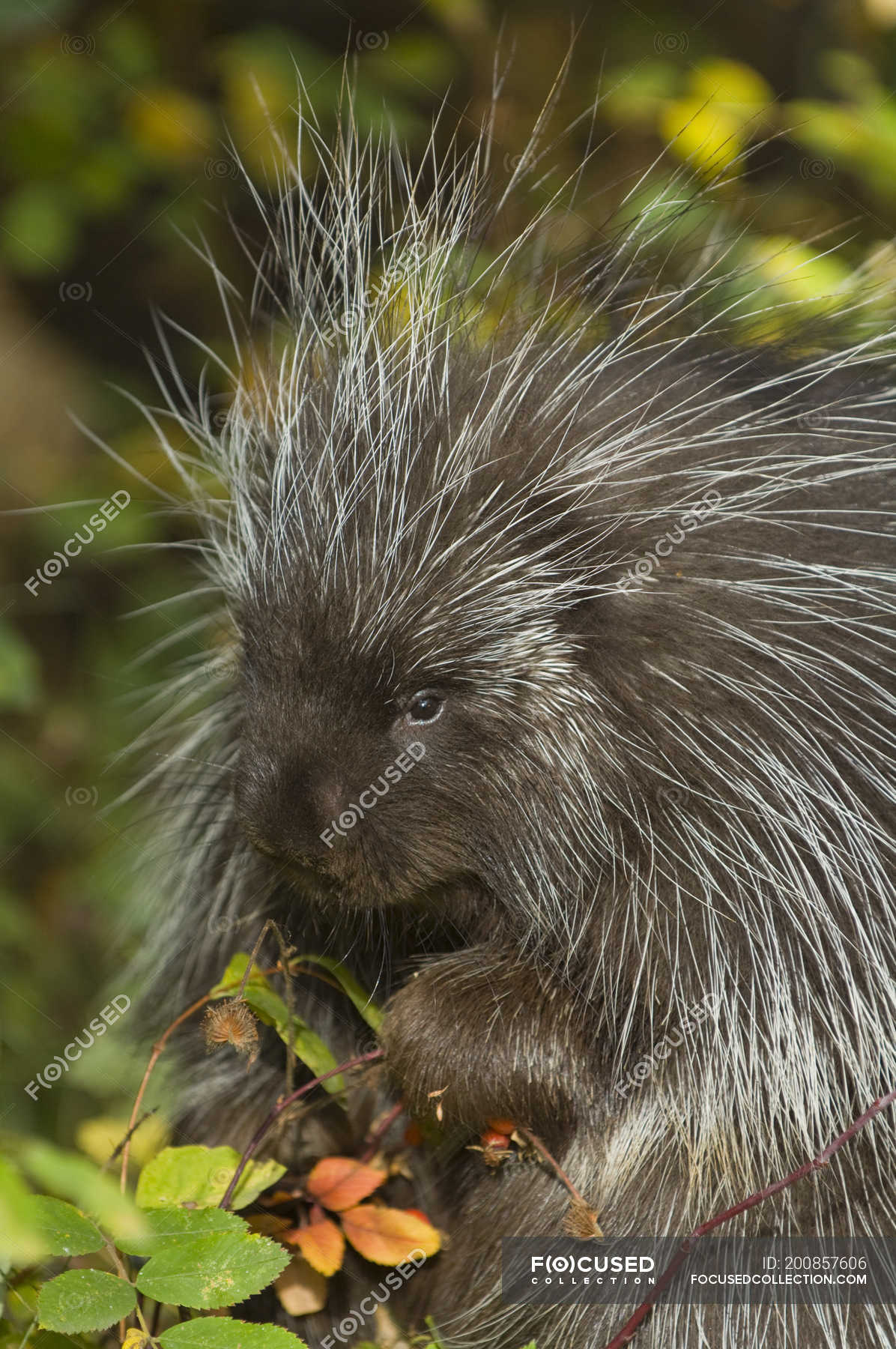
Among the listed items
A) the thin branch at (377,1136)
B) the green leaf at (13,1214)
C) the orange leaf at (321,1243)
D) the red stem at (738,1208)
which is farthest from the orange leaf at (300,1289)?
the green leaf at (13,1214)

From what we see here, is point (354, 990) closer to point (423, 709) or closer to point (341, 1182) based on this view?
point (341, 1182)

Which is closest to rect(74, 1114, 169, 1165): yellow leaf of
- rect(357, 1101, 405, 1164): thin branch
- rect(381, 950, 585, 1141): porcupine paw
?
rect(357, 1101, 405, 1164): thin branch

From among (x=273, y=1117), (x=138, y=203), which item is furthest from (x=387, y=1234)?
(x=138, y=203)

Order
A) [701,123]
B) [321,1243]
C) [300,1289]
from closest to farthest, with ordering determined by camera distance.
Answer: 1. [321,1243]
2. [300,1289]
3. [701,123]

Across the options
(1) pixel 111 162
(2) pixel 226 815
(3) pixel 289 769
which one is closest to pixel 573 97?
(1) pixel 111 162

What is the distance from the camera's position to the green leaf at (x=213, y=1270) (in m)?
1.65

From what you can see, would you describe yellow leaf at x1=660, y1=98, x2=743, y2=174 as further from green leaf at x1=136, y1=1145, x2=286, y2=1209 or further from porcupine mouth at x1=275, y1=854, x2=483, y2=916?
green leaf at x1=136, y1=1145, x2=286, y2=1209

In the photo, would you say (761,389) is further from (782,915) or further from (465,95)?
(465,95)

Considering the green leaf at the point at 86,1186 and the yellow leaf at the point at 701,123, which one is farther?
the yellow leaf at the point at 701,123

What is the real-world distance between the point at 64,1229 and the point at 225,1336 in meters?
0.27

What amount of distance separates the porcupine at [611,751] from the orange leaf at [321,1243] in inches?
11.7

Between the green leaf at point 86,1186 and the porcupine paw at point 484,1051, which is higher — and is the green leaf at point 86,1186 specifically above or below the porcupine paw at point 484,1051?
above

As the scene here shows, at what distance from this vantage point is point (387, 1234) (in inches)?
88.9

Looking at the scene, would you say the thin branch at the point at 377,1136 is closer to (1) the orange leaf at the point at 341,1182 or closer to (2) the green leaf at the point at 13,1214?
(1) the orange leaf at the point at 341,1182
